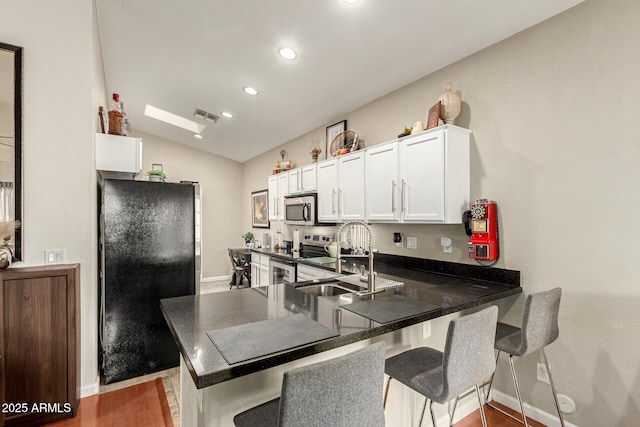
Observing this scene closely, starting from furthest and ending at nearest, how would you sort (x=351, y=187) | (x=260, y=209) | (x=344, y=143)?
(x=260, y=209) → (x=344, y=143) → (x=351, y=187)

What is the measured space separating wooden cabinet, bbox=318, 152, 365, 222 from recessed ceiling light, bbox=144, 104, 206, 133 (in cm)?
272

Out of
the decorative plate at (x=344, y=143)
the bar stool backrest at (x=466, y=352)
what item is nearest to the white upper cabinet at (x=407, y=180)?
the decorative plate at (x=344, y=143)

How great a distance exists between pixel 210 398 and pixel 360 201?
2.21m

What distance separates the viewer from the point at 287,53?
103 inches

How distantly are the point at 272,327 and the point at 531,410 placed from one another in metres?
2.06

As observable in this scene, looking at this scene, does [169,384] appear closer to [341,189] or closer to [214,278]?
[341,189]

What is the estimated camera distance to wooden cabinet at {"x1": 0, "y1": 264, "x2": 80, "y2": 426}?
1951 mm

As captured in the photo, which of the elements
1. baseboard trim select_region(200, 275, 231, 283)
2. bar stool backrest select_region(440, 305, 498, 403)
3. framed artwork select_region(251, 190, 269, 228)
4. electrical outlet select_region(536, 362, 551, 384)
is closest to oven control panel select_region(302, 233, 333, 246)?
framed artwork select_region(251, 190, 269, 228)

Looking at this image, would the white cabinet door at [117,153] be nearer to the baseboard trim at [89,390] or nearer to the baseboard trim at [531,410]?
the baseboard trim at [89,390]

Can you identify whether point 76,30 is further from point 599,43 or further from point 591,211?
point 591,211

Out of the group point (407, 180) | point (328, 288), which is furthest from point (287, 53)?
point (328, 288)

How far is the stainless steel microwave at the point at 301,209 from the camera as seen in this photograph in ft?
12.3

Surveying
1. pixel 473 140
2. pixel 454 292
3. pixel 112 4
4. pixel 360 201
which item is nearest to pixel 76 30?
pixel 112 4

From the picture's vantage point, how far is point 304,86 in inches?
123
